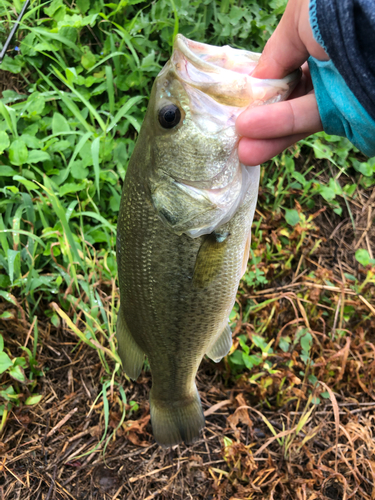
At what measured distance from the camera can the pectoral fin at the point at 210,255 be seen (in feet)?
4.24

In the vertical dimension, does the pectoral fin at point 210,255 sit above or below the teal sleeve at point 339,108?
below

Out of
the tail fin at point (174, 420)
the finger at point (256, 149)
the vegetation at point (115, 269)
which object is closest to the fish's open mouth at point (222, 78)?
the finger at point (256, 149)

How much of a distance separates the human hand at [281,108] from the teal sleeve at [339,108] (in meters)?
0.03

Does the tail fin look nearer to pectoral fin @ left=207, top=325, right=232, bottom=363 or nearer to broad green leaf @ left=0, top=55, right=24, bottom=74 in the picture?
pectoral fin @ left=207, top=325, right=232, bottom=363

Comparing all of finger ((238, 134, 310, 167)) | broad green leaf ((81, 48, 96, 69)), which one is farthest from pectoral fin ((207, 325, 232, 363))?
broad green leaf ((81, 48, 96, 69))

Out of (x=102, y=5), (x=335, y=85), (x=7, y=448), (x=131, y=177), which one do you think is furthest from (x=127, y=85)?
(x=7, y=448)

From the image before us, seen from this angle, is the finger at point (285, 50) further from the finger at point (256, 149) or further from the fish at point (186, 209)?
the finger at point (256, 149)

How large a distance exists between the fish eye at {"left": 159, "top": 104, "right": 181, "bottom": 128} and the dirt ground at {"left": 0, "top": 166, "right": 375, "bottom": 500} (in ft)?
4.93

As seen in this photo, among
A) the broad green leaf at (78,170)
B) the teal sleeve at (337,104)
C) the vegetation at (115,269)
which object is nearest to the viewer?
the teal sleeve at (337,104)

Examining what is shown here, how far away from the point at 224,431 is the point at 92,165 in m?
1.95

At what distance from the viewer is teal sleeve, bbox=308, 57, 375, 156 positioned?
97 centimetres

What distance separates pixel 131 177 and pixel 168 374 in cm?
85

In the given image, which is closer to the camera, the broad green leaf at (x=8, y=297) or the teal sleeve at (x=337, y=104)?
the teal sleeve at (x=337, y=104)

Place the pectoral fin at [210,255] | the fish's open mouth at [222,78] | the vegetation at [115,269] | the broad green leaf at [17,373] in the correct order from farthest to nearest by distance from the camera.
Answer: the vegetation at [115,269] < the broad green leaf at [17,373] < the pectoral fin at [210,255] < the fish's open mouth at [222,78]
